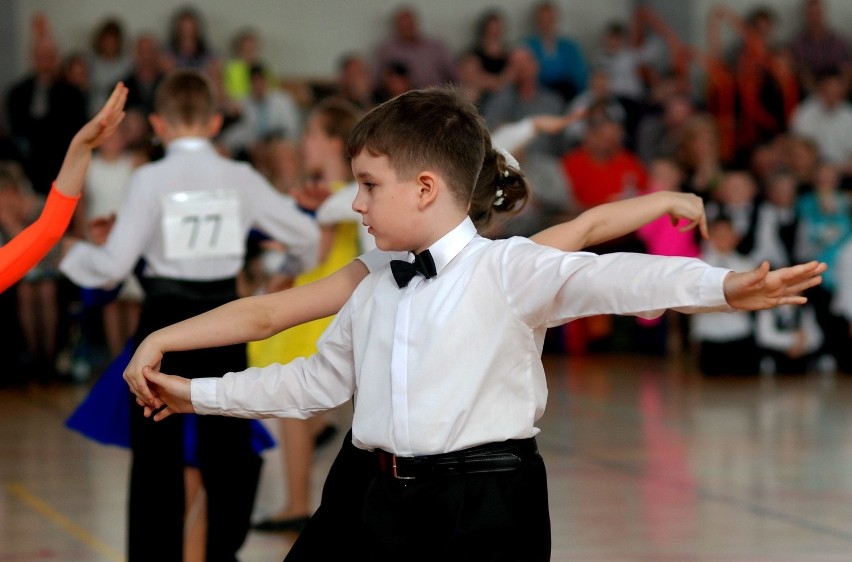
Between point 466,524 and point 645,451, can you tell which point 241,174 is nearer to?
point 466,524

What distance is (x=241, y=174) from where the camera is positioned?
15.6ft

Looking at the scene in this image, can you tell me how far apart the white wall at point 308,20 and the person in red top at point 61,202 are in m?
10.2

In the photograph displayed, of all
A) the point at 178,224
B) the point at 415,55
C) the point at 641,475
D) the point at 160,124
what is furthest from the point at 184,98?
the point at 415,55

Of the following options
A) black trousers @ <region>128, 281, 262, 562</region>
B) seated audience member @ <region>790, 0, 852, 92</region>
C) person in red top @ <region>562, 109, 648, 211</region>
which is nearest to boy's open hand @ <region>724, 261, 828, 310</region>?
black trousers @ <region>128, 281, 262, 562</region>

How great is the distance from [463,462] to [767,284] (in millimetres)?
738

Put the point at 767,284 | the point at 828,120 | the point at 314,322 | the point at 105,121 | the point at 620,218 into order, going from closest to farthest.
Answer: the point at 767,284 → the point at 620,218 → the point at 105,121 → the point at 314,322 → the point at 828,120

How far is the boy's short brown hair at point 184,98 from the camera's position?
4633mm

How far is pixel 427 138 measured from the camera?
264cm

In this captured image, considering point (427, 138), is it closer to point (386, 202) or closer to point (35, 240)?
point (386, 202)

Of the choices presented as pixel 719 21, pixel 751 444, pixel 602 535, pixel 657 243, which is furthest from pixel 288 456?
pixel 719 21

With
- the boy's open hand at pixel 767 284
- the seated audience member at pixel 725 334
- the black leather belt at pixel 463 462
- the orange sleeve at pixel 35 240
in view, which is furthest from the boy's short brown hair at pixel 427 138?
the seated audience member at pixel 725 334

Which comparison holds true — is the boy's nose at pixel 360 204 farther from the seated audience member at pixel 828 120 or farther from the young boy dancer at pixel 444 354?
the seated audience member at pixel 828 120

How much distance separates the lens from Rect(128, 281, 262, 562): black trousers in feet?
14.4

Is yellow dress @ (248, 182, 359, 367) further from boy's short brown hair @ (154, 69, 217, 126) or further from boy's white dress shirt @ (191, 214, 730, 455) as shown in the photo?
boy's white dress shirt @ (191, 214, 730, 455)
